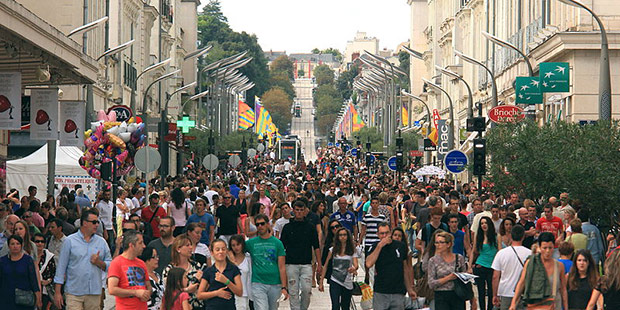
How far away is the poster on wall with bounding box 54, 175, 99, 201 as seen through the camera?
1336 inches

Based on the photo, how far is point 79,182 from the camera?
112 ft

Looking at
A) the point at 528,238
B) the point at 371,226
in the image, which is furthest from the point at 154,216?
the point at 528,238

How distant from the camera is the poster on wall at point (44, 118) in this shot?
26016 millimetres

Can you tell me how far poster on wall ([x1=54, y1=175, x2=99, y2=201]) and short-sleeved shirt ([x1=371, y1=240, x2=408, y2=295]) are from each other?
20930mm

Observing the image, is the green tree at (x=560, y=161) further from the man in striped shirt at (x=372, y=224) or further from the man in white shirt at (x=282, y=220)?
the man in white shirt at (x=282, y=220)

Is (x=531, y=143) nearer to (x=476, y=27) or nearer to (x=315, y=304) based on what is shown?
(x=315, y=304)

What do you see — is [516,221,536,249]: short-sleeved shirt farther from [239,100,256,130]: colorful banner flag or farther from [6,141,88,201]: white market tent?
[239,100,256,130]: colorful banner flag

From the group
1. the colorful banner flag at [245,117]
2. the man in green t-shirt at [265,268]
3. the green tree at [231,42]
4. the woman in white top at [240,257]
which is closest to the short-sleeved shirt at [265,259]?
the man in green t-shirt at [265,268]

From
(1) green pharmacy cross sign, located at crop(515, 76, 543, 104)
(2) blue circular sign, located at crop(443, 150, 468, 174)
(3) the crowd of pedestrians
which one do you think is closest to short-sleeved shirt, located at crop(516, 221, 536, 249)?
(3) the crowd of pedestrians

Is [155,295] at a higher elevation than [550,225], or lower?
lower

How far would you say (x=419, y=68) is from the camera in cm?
10906

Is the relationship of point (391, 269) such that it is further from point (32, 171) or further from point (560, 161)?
point (32, 171)

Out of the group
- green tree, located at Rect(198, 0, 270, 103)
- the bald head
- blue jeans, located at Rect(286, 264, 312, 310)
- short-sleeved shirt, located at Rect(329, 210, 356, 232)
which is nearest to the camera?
blue jeans, located at Rect(286, 264, 312, 310)

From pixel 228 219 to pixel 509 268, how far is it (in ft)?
24.9
